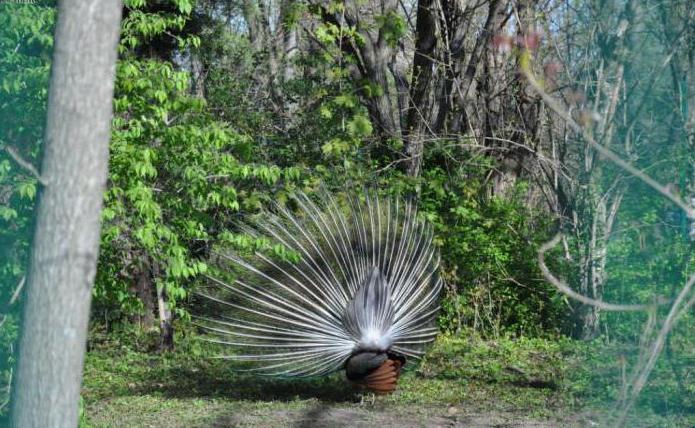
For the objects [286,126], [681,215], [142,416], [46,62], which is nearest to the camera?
[681,215]

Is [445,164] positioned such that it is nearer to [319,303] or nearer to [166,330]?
[166,330]

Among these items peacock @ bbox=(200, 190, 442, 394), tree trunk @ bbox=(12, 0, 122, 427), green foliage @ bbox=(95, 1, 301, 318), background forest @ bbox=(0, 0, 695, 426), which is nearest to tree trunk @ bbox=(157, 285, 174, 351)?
background forest @ bbox=(0, 0, 695, 426)

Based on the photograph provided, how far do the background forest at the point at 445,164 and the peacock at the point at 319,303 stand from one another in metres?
0.42

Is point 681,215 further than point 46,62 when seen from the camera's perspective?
No

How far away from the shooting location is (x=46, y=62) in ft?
20.6

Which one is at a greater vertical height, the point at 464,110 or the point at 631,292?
the point at 464,110

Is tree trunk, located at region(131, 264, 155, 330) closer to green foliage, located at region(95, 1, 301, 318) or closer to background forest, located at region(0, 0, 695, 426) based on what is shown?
background forest, located at region(0, 0, 695, 426)

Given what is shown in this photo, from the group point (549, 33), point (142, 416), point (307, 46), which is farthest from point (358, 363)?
point (307, 46)

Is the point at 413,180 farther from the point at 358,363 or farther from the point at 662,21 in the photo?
the point at 662,21

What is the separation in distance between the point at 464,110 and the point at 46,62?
8.05m

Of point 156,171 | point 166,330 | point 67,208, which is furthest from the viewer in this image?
point 166,330

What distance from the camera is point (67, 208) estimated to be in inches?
138

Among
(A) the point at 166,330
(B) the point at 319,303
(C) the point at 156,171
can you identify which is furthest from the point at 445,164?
(C) the point at 156,171

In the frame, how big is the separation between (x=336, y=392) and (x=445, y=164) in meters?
4.85
